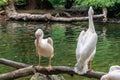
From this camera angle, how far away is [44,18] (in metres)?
30.7

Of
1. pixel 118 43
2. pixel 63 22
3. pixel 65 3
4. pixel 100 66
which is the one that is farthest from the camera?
pixel 65 3

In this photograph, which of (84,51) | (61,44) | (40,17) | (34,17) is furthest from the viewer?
(34,17)

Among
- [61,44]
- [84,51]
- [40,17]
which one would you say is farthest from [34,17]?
[84,51]

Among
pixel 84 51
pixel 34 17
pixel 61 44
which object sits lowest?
pixel 34 17

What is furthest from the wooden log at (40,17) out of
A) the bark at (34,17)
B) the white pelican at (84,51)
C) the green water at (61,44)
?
the white pelican at (84,51)

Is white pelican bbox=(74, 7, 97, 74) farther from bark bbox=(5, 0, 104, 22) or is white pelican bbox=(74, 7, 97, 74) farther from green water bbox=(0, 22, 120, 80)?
bark bbox=(5, 0, 104, 22)

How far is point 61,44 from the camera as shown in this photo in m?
20.2

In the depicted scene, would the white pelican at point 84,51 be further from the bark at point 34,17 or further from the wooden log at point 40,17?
the wooden log at point 40,17

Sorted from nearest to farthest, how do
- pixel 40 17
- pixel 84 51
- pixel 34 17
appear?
pixel 84 51, pixel 40 17, pixel 34 17

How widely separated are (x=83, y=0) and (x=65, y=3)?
5064 millimetres

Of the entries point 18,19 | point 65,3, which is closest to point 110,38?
point 18,19

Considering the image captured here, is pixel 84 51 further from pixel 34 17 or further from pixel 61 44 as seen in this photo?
pixel 34 17

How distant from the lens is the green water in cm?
1592

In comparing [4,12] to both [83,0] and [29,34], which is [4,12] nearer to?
[83,0]
